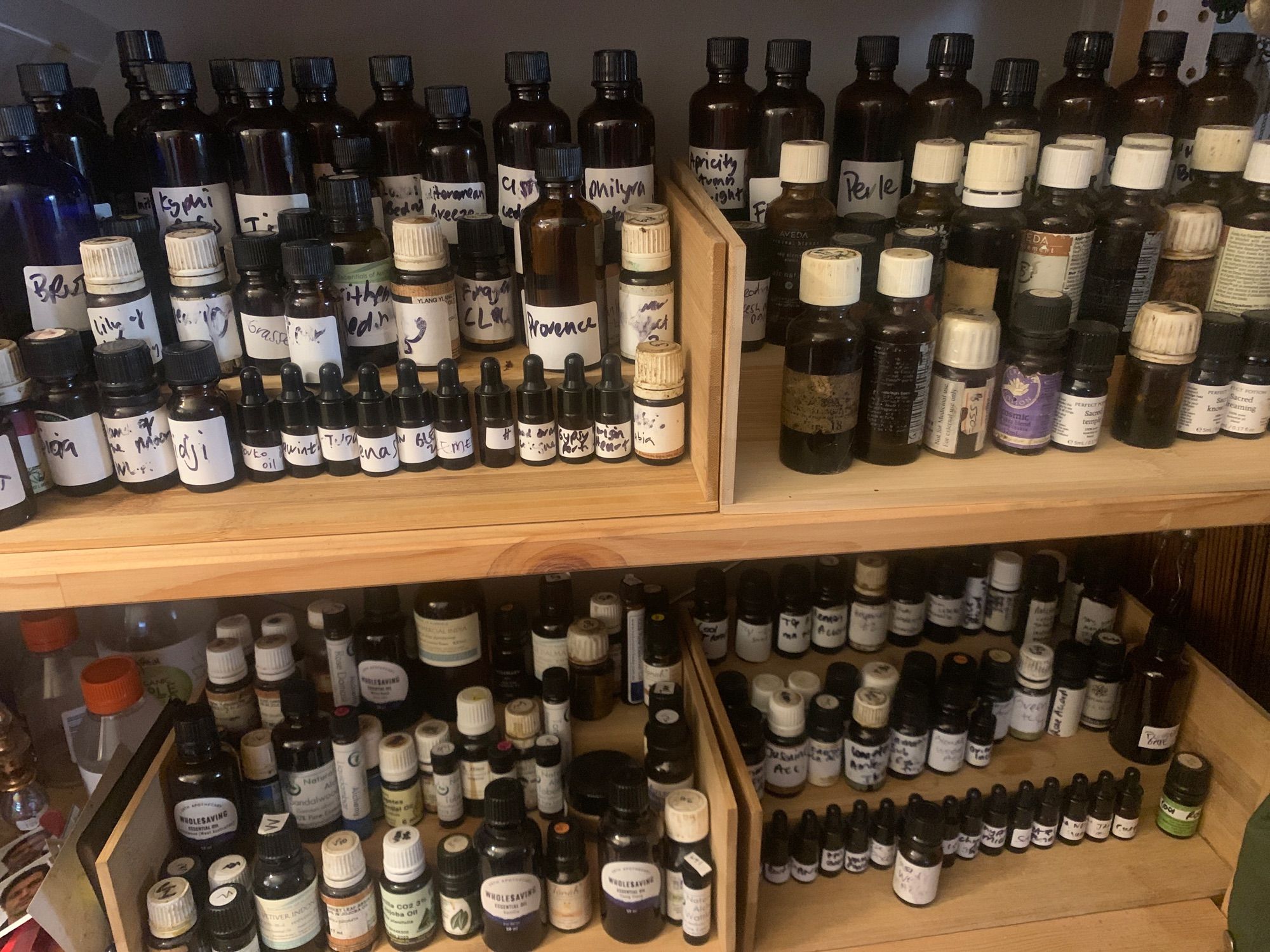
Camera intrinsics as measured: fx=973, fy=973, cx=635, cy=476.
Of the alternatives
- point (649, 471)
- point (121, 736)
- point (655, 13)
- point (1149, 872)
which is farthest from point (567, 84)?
point (1149, 872)

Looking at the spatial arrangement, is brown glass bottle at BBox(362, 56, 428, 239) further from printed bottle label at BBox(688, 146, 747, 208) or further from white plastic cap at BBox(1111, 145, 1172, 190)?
white plastic cap at BBox(1111, 145, 1172, 190)

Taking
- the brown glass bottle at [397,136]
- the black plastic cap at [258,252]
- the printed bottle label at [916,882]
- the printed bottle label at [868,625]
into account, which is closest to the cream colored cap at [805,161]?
the brown glass bottle at [397,136]

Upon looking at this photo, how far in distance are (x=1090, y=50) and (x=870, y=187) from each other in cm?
24

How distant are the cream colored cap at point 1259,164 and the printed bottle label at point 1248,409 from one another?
17 centimetres

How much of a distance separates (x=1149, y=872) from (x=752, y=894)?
1.42ft

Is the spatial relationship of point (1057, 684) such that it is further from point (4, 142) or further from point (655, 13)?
point (4, 142)

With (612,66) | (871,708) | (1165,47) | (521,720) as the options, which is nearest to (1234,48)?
(1165,47)

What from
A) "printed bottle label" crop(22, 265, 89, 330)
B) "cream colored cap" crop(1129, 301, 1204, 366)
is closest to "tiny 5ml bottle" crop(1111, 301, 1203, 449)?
"cream colored cap" crop(1129, 301, 1204, 366)

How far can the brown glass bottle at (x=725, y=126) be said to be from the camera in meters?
0.88

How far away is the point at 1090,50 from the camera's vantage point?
35.7 inches

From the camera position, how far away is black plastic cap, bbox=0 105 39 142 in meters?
0.74

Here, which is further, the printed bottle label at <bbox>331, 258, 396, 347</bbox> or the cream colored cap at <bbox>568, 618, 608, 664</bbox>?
the cream colored cap at <bbox>568, 618, 608, 664</bbox>

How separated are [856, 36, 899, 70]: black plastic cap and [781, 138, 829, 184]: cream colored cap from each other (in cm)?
15

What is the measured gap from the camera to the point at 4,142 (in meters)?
0.75
